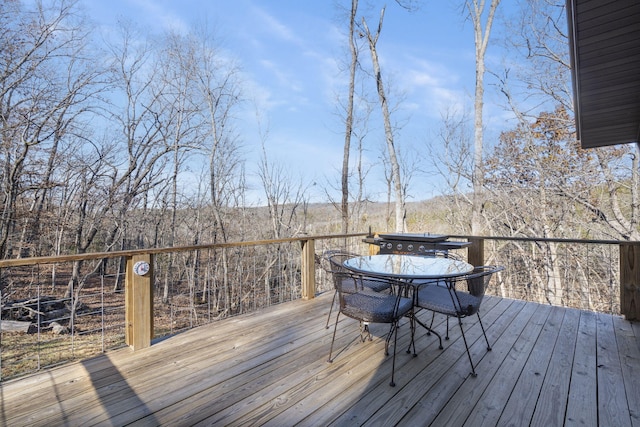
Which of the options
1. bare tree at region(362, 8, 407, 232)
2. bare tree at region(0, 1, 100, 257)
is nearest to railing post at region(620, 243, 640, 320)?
bare tree at region(362, 8, 407, 232)

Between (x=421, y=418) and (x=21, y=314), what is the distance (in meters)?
8.17

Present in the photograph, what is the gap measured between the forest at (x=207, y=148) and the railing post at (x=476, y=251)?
334 centimetres

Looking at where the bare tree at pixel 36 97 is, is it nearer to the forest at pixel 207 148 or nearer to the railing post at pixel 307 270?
the forest at pixel 207 148

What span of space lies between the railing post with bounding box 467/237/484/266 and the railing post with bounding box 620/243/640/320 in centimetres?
143

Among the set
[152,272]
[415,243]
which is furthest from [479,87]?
[152,272]

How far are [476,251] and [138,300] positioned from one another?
4.19 meters

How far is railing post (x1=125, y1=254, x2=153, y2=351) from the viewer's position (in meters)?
2.57

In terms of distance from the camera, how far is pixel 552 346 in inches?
106

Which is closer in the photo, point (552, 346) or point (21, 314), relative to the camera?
point (552, 346)

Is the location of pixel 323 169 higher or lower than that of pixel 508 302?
higher

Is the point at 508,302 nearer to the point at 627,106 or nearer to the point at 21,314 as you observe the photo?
the point at 627,106

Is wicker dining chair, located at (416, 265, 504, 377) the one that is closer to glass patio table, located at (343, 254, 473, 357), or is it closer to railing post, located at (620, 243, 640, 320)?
glass patio table, located at (343, 254, 473, 357)

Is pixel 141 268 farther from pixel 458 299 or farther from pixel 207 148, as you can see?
pixel 207 148

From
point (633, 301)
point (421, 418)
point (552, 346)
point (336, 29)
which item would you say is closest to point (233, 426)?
point (421, 418)
